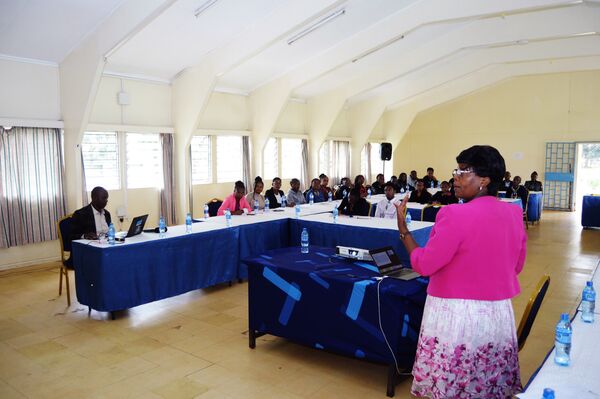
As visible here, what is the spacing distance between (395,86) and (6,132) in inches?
407

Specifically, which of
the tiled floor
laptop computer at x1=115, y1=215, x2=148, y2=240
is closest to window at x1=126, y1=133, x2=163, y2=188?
the tiled floor

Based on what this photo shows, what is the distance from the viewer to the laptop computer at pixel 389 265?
11.5ft

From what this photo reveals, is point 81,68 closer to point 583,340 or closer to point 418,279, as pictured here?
point 418,279

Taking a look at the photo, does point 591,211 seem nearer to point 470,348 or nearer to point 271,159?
point 271,159

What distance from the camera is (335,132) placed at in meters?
14.9

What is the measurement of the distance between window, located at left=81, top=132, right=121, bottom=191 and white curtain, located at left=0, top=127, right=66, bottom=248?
2.21 feet

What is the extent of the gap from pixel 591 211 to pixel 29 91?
451 inches

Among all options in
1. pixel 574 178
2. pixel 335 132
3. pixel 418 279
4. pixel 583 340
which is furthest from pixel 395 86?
pixel 583 340

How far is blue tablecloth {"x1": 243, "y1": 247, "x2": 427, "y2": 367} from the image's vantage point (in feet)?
11.1

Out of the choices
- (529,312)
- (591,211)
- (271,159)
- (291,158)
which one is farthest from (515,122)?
(529,312)

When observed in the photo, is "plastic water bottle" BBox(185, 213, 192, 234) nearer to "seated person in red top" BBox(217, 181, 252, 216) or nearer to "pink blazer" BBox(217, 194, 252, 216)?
"seated person in red top" BBox(217, 181, 252, 216)

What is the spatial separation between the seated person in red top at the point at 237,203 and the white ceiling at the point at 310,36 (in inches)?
98.3

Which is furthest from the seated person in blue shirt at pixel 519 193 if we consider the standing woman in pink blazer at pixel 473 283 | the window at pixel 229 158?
the standing woman in pink blazer at pixel 473 283

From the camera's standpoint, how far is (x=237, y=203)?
Result: 7520 millimetres
